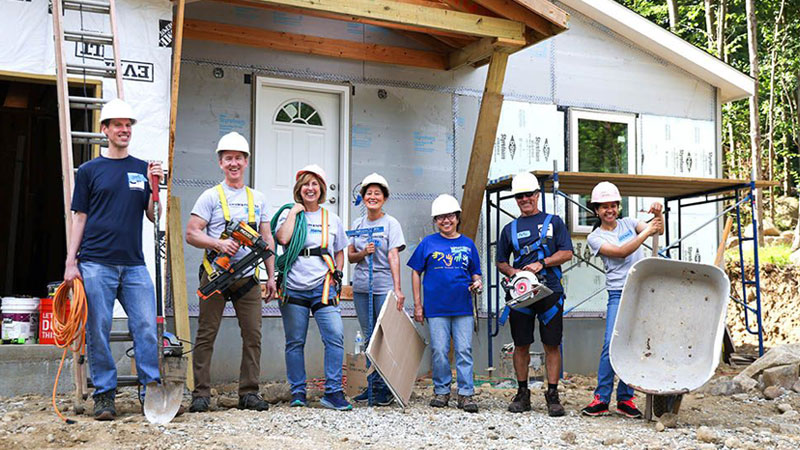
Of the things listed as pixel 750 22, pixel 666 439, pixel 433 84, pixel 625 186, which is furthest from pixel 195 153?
pixel 750 22

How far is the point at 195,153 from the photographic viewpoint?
8.45 metres

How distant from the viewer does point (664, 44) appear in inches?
418

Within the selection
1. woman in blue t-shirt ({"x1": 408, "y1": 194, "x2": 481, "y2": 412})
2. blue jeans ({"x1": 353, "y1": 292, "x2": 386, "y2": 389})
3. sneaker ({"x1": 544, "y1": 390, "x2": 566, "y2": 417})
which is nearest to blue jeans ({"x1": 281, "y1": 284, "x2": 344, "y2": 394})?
blue jeans ({"x1": 353, "y1": 292, "x2": 386, "y2": 389})

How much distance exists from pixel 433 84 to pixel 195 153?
9.28 feet

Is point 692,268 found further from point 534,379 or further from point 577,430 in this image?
point 534,379

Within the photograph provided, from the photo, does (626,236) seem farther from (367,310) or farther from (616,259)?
(367,310)

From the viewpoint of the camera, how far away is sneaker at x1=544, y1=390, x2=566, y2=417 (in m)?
6.20

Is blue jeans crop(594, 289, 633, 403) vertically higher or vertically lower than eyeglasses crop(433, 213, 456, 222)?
lower

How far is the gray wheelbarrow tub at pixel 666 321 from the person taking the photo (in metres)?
5.80

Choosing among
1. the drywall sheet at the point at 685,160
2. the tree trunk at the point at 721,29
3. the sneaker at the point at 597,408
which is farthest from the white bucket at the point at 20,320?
the tree trunk at the point at 721,29

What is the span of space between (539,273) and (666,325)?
3.17 feet

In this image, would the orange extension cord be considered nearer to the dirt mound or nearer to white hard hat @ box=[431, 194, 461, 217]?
white hard hat @ box=[431, 194, 461, 217]

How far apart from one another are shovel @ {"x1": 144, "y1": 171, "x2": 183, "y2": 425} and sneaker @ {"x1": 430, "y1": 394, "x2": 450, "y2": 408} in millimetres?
1985

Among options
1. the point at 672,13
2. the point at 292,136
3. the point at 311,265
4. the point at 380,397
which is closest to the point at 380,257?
the point at 311,265
